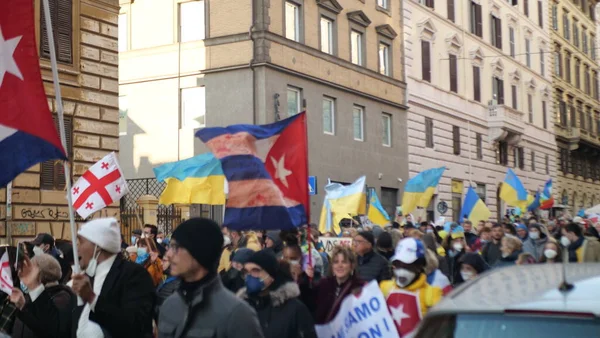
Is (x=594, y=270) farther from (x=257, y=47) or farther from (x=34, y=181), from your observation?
(x=257, y=47)

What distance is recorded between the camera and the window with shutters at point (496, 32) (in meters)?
43.0

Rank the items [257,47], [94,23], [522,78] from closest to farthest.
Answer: [94,23] < [257,47] < [522,78]

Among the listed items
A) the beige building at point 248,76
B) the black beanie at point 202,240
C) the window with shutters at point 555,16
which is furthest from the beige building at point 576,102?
the black beanie at point 202,240

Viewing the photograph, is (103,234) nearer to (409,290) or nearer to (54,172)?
(409,290)

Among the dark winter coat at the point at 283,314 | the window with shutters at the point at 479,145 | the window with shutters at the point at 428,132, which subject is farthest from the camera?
the window with shutters at the point at 479,145

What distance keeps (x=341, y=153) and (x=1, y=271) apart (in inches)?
890

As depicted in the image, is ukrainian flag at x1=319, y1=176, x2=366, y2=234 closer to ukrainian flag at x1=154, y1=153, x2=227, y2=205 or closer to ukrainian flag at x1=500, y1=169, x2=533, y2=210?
ukrainian flag at x1=154, y1=153, x2=227, y2=205

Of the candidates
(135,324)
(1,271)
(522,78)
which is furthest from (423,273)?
(522,78)

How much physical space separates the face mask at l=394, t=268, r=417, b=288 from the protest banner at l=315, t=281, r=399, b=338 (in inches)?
18.4

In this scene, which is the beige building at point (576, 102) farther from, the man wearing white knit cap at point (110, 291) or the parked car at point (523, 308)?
the parked car at point (523, 308)

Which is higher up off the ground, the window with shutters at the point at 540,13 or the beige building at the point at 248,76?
the window with shutters at the point at 540,13

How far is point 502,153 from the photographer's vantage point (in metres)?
43.7

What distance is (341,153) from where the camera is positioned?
95.1 feet

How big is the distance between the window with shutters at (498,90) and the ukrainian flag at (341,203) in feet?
84.0
